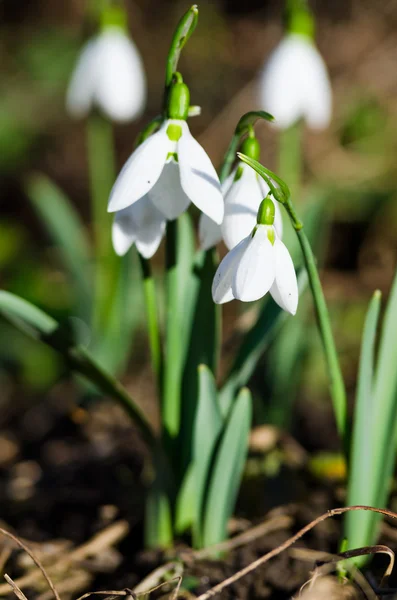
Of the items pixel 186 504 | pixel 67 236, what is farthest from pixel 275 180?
pixel 67 236

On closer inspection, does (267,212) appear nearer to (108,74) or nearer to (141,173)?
(141,173)

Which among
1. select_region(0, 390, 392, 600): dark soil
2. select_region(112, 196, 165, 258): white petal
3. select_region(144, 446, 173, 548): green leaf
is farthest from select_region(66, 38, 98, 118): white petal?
select_region(144, 446, 173, 548): green leaf

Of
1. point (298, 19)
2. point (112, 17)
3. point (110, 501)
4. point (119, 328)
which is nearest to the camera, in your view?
point (110, 501)

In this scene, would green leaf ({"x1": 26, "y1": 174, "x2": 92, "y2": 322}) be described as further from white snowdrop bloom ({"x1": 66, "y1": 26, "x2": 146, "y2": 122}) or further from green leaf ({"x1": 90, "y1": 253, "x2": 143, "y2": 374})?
white snowdrop bloom ({"x1": 66, "y1": 26, "x2": 146, "y2": 122})

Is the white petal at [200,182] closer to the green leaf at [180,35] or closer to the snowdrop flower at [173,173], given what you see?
the snowdrop flower at [173,173]

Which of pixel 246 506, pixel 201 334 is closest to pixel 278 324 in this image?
pixel 201 334

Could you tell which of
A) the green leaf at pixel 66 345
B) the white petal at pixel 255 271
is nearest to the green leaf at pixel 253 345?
the green leaf at pixel 66 345
